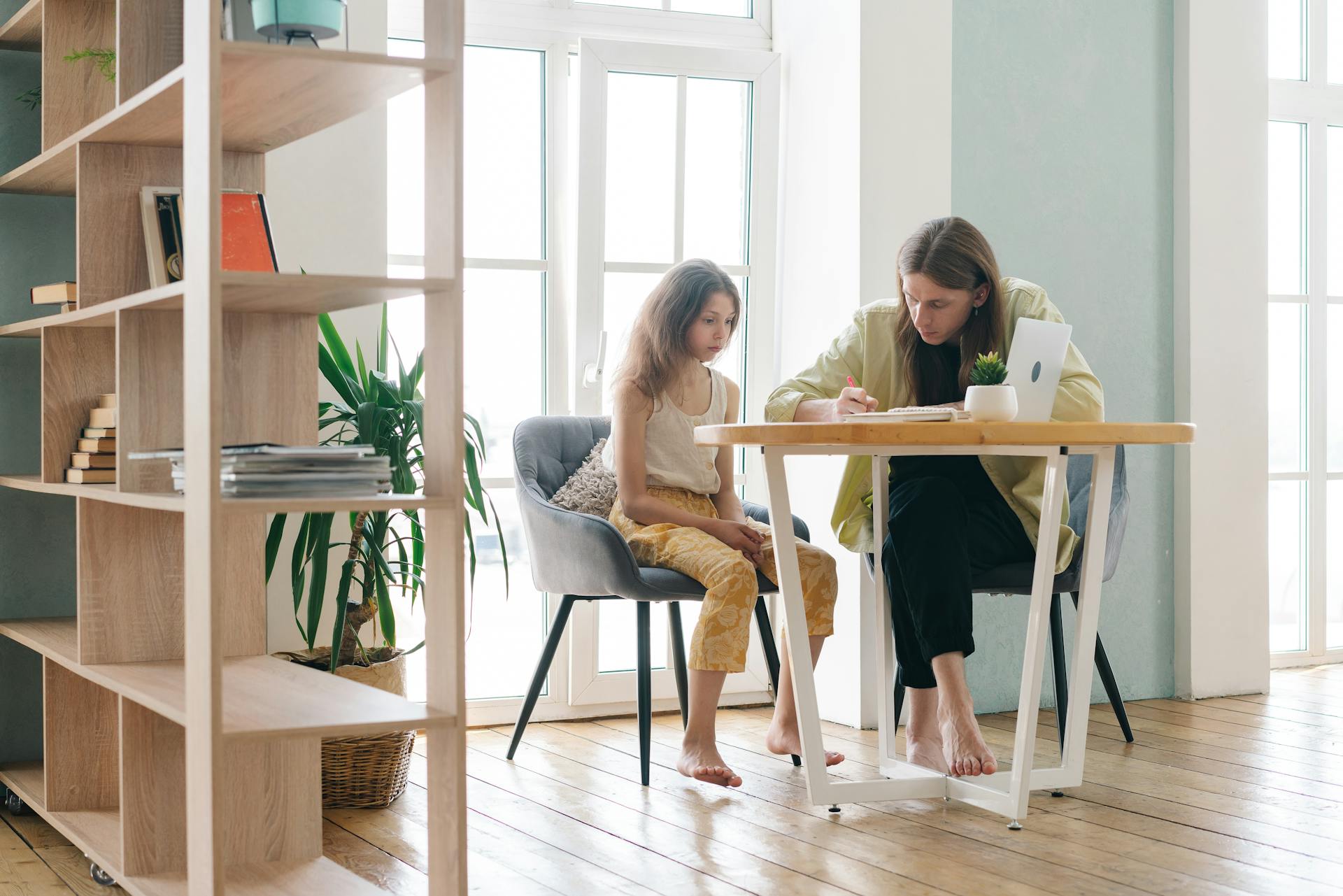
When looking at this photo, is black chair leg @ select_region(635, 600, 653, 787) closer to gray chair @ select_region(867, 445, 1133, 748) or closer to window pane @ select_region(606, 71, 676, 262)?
gray chair @ select_region(867, 445, 1133, 748)

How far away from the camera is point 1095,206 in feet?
12.5

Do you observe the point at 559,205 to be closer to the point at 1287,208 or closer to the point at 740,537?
the point at 740,537

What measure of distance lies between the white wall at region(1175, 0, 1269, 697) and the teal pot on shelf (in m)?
2.78

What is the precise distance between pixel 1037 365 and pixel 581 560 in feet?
3.39

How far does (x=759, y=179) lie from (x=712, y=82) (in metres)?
0.30

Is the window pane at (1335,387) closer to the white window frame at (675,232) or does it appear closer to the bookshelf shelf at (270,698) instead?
the white window frame at (675,232)

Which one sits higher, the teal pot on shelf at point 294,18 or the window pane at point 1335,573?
the teal pot on shelf at point 294,18

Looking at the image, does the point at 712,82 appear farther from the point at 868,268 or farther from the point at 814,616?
the point at 814,616

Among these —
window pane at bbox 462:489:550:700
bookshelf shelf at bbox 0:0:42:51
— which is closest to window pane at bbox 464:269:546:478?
window pane at bbox 462:489:550:700

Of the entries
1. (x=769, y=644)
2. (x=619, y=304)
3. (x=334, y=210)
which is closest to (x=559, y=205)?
(x=619, y=304)

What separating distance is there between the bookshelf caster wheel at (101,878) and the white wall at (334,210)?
833 millimetres

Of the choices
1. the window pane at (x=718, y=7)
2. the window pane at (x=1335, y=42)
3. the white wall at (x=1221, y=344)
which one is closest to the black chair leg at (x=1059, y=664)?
the white wall at (x=1221, y=344)

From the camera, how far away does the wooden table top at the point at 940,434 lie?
226 centimetres

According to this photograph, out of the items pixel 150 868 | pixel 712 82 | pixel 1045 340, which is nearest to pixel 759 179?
pixel 712 82
